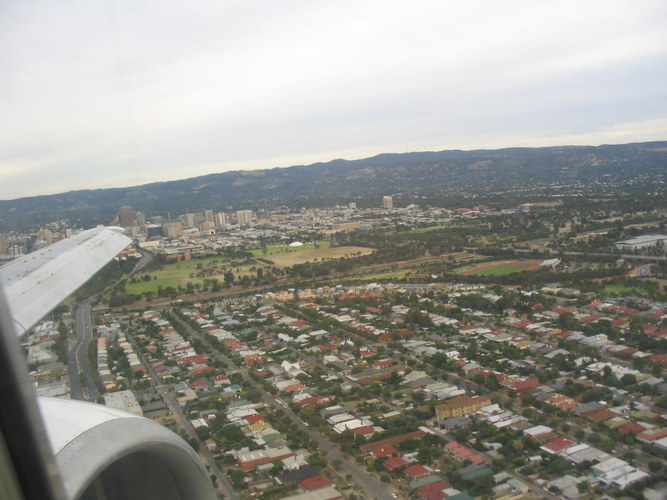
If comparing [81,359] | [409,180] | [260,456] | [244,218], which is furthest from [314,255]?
[409,180]

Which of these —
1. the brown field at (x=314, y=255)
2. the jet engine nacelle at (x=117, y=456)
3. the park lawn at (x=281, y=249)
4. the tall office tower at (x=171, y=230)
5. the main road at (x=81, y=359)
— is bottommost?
the brown field at (x=314, y=255)

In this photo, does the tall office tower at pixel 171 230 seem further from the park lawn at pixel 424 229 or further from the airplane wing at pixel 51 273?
the airplane wing at pixel 51 273

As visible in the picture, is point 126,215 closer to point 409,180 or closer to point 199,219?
point 199,219

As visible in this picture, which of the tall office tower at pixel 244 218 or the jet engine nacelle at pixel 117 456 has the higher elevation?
the jet engine nacelle at pixel 117 456

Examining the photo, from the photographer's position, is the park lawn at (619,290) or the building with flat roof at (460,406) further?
the park lawn at (619,290)

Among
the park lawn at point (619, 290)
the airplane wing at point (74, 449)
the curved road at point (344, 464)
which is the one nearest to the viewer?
the airplane wing at point (74, 449)

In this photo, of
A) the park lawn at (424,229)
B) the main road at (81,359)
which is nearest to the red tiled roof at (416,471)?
the main road at (81,359)

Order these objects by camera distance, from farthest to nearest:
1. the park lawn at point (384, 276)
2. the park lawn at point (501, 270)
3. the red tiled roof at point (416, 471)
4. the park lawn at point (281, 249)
Answer: the park lawn at point (281, 249) < the park lawn at point (384, 276) < the park lawn at point (501, 270) < the red tiled roof at point (416, 471)
